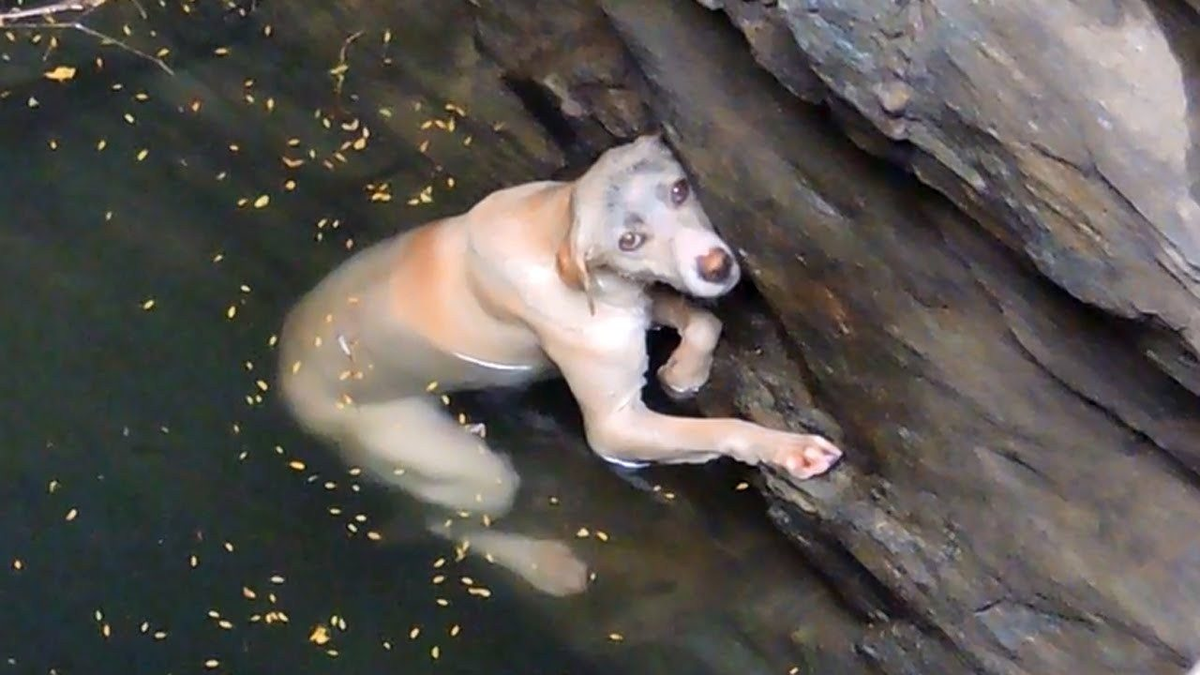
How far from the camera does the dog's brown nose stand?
10.9 feet

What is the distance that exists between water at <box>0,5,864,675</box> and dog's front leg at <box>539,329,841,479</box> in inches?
13.4

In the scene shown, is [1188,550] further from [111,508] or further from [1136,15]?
[111,508]

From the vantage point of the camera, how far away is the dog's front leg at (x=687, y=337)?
3664 millimetres

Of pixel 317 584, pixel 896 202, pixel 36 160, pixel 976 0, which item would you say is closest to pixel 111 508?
pixel 317 584

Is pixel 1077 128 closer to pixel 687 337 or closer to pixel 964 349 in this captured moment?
pixel 964 349

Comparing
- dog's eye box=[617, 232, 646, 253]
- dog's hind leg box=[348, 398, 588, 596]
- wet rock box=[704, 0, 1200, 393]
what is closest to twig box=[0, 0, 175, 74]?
dog's hind leg box=[348, 398, 588, 596]

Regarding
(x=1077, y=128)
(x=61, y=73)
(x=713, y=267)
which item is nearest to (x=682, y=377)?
(x=713, y=267)

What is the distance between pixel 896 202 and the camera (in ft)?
10.2

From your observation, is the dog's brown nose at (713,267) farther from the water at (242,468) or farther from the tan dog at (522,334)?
the water at (242,468)

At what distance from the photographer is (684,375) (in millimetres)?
3779

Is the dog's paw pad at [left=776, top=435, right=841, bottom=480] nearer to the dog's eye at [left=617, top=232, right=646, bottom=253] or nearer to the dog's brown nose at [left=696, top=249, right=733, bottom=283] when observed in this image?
the dog's brown nose at [left=696, top=249, right=733, bottom=283]

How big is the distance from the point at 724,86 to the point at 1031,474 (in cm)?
109

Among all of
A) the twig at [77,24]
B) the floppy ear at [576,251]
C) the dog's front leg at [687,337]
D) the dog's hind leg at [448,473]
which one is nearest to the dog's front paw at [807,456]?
the dog's front leg at [687,337]

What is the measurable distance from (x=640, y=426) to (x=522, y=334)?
38 cm
